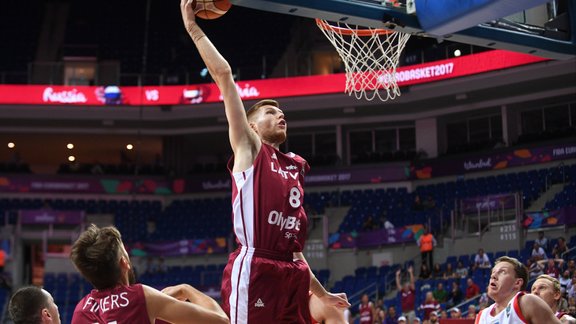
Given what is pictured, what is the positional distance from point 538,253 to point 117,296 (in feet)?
51.0

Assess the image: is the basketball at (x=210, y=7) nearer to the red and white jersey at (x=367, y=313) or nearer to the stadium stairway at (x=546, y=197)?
the red and white jersey at (x=367, y=313)

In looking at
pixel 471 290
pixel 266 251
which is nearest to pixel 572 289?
pixel 471 290

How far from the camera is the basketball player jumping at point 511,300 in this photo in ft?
18.1

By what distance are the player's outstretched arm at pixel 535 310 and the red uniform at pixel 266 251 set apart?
1.85 m

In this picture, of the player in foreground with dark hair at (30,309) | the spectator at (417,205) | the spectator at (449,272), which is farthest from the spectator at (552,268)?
the player in foreground with dark hair at (30,309)

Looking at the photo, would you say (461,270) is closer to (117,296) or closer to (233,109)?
(233,109)

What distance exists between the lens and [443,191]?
24484 millimetres

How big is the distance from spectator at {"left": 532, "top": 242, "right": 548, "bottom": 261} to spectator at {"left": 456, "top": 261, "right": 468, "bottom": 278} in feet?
5.71

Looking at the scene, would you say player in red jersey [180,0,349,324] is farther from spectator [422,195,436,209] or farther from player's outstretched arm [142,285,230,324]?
spectator [422,195,436,209]

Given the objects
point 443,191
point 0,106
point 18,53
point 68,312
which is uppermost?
point 18,53

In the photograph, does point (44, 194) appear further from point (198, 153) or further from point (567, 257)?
point (567, 257)

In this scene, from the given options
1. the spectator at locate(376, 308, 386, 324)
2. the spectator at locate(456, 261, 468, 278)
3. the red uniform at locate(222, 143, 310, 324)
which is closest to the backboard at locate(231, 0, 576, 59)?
the red uniform at locate(222, 143, 310, 324)

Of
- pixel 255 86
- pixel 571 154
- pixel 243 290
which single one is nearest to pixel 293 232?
pixel 243 290

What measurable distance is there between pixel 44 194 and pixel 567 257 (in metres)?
17.1
